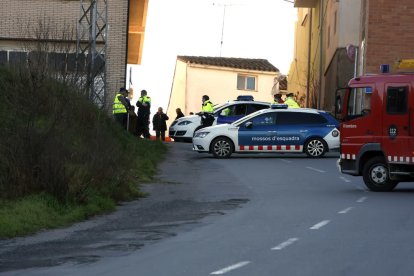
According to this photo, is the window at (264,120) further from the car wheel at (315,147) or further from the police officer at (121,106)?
the police officer at (121,106)

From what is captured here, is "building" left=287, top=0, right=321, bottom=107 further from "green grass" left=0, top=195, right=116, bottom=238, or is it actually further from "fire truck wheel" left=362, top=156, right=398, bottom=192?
"green grass" left=0, top=195, right=116, bottom=238

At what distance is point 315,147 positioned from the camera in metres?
33.8

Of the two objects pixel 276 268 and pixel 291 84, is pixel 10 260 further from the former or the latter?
pixel 291 84

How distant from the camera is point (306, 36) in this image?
2579 inches

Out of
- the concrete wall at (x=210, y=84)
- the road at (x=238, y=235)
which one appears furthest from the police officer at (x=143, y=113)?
the concrete wall at (x=210, y=84)

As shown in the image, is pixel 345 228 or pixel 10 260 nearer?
pixel 10 260

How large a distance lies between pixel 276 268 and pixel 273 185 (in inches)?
509

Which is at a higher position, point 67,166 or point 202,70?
point 202,70

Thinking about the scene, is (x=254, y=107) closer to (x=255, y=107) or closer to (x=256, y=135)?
(x=255, y=107)

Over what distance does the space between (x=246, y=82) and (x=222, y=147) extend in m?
41.2

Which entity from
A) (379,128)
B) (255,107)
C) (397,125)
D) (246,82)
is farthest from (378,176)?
(246,82)

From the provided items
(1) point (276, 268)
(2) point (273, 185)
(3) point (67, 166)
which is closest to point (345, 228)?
(1) point (276, 268)

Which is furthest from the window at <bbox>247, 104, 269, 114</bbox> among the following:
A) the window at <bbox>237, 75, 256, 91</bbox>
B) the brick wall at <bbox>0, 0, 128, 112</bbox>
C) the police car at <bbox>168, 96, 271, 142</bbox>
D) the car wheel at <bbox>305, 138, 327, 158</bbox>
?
the window at <bbox>237, 75, 256, 91</bbox>

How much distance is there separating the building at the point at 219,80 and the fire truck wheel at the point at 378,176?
4994 centimetres
